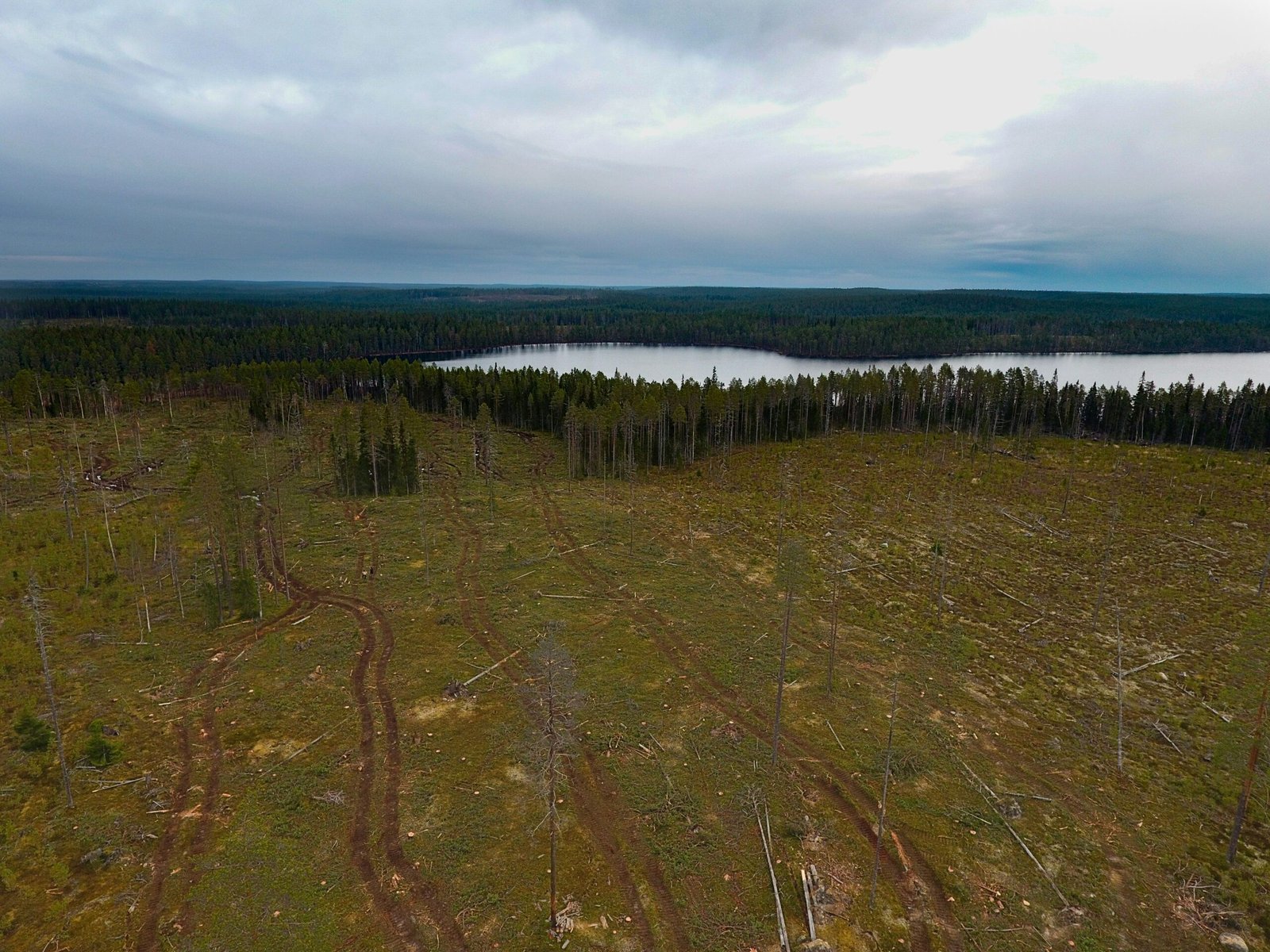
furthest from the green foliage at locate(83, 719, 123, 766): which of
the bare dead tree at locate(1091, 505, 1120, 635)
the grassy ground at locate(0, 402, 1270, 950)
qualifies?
the bare dead tree at locate(1091, 505, 1120, 635)

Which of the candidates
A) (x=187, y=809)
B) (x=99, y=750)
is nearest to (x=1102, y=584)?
(x=187, y=809)

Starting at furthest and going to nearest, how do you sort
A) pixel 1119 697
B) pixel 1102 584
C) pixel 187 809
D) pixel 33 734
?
pixel 1102 584 < pixel 1119 697 < pixel 33 734 < pixel 187 809

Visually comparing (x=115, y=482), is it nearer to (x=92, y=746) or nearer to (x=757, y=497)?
(x=92, y=746)

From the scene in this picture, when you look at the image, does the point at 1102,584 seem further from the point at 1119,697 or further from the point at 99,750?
the point at 99,750

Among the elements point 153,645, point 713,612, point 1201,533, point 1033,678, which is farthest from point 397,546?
point 1201,533

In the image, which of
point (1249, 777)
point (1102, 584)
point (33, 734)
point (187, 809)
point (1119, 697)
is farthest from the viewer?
point (1102, 584)

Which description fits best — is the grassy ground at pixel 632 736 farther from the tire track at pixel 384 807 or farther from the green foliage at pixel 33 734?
the green foliage at pixel 33 734

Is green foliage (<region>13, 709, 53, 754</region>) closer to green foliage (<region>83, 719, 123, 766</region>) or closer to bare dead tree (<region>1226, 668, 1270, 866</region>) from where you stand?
green foliage (<region>83, 719, 123, 766</region>)
